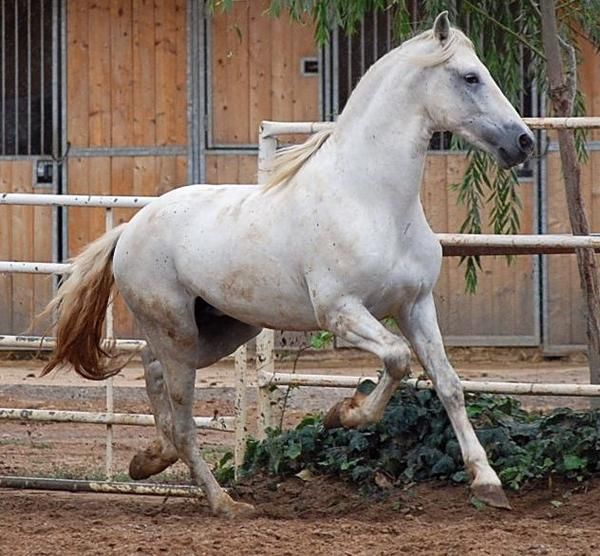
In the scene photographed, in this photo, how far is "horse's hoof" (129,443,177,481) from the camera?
6453mm

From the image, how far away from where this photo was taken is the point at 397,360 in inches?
208

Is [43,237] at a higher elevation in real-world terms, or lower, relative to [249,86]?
lower

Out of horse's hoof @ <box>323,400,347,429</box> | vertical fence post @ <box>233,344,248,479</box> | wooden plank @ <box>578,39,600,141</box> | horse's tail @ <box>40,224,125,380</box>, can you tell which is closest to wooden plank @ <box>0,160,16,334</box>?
wooden plank @ <box>578,39,600,141</box>

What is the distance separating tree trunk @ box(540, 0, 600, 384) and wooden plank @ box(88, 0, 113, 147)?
5.75m

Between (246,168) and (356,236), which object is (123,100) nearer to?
(246,168)

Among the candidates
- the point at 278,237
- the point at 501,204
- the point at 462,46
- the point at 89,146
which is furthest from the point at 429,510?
the point at 89,146

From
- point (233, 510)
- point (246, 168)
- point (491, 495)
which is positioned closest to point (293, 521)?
point (233, 510)

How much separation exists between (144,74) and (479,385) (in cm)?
658

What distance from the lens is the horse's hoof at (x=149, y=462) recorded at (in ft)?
21.2

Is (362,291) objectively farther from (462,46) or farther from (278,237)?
(462,46)

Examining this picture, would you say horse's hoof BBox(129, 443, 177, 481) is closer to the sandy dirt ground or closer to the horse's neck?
the sandy dirt ground

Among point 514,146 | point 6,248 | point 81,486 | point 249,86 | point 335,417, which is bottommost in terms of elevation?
point 81,486

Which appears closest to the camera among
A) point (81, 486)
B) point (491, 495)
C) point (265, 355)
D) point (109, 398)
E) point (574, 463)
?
point (491, 495)

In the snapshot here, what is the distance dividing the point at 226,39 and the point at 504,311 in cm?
309
